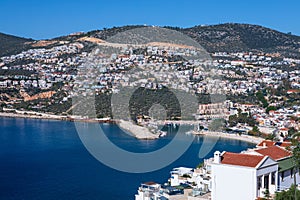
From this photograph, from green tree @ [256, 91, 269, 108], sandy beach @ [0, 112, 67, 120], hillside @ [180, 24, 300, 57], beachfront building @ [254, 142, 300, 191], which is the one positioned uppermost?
hillside @ [180, 24, 300, 57]

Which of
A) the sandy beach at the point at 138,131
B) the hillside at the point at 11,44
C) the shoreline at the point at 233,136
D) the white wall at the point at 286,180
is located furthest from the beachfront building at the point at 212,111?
the hillside at the point at 11,44

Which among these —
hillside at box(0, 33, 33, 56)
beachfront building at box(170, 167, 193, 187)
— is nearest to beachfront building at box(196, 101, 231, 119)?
beachfront building at box(170, 167, 193, 187)

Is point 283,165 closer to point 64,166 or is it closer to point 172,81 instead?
point 64,166

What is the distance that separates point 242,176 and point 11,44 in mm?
39256

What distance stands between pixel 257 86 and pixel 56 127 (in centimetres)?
1147

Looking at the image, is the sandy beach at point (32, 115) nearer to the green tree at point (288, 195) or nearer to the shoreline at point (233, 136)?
the shoreline at point (233, 136)

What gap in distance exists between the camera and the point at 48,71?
33.5m

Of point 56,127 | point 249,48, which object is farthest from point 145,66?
point 249,48

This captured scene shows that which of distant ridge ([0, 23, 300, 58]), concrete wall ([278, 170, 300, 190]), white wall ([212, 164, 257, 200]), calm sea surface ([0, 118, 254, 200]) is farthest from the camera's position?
distant ridge ([0, 23, 300, 58])

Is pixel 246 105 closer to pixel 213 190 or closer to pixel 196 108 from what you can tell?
pixel 196 108

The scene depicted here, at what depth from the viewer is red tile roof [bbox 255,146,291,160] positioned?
21.0 feet

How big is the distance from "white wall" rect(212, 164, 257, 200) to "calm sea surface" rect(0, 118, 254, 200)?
3.46 meters

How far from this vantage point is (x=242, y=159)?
5.92 meters

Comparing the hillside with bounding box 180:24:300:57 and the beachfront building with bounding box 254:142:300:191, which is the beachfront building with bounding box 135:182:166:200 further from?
the hillside with bounding box 180:24:300:57
